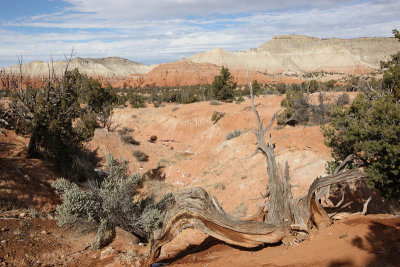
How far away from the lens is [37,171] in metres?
12.9

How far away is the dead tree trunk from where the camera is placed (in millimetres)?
6195

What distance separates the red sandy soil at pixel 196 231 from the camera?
19.1 ft

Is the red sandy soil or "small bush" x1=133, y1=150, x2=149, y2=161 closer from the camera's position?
the red sandy soil

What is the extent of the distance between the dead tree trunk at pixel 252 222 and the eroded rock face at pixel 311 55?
346 ft

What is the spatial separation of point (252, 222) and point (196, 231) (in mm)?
3663

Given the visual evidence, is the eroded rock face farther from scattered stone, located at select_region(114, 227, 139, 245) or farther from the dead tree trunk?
scattered stone, located at select_region(114, 227, 139, 245)

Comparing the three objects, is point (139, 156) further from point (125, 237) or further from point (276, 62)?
point (276, 62)

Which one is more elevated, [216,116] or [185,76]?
[185,76]

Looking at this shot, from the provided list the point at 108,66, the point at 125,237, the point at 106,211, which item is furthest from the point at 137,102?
the point at 108,66

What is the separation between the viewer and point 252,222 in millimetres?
6469

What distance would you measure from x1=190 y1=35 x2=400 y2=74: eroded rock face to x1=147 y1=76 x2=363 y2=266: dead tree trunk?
4151 inches

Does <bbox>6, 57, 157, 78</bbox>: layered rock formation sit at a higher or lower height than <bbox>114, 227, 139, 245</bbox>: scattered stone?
higher

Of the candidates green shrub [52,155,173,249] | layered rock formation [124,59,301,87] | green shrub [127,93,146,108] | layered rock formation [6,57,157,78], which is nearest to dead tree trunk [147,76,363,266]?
green shrub [52,155,173,249]

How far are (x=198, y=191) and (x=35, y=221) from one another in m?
5.73
